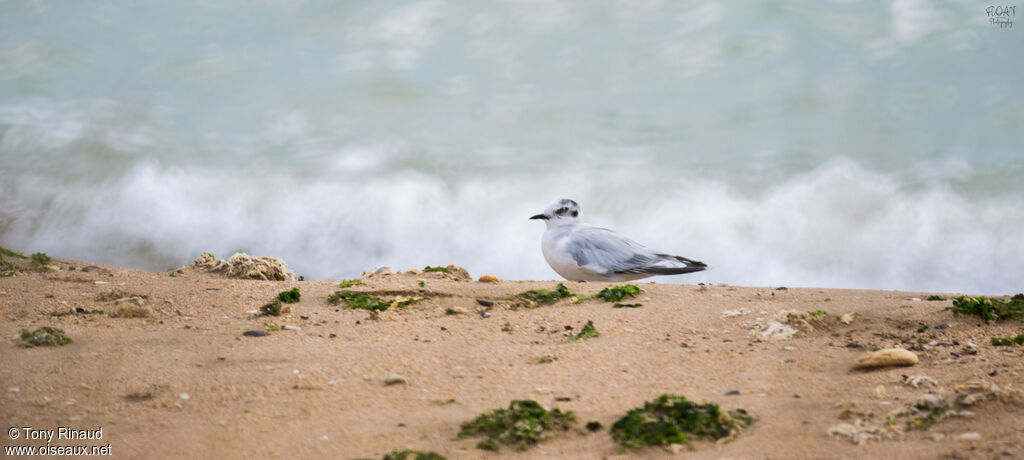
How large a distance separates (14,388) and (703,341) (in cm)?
380

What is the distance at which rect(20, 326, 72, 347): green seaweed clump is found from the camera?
16.4ft

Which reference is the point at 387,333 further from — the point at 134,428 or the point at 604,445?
the point at 604,445

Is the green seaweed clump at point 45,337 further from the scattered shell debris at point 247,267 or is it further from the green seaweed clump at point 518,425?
the green seaweed clump at point 518,425

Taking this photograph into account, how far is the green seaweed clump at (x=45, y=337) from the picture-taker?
16.4 ft

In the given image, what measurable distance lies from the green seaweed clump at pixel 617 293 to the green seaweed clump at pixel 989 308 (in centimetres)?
209

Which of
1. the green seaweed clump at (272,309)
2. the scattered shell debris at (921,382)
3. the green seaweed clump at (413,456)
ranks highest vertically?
the green seaweed clump at (272,309)

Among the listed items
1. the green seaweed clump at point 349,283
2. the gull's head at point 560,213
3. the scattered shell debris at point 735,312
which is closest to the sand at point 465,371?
the scattered shell debris at point 735,312

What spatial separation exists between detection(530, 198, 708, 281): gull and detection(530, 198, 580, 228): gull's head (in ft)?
0.69

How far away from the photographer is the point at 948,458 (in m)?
3.21

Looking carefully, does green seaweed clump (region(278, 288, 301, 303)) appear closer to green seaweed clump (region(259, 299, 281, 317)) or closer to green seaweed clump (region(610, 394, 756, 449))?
green seaweed clump (region(259, 299, 281, 317))

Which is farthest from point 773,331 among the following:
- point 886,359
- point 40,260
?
point 40,260

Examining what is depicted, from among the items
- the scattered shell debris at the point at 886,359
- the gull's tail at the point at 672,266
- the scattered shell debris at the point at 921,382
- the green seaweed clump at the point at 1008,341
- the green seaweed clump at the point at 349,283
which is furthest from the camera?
the gull's tail at the point at 672,266

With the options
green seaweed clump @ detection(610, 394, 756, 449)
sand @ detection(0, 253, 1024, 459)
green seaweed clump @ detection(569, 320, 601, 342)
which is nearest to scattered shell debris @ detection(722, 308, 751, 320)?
sand @ detection(0, 253, 1024, 459)

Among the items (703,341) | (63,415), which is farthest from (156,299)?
(703,341)
